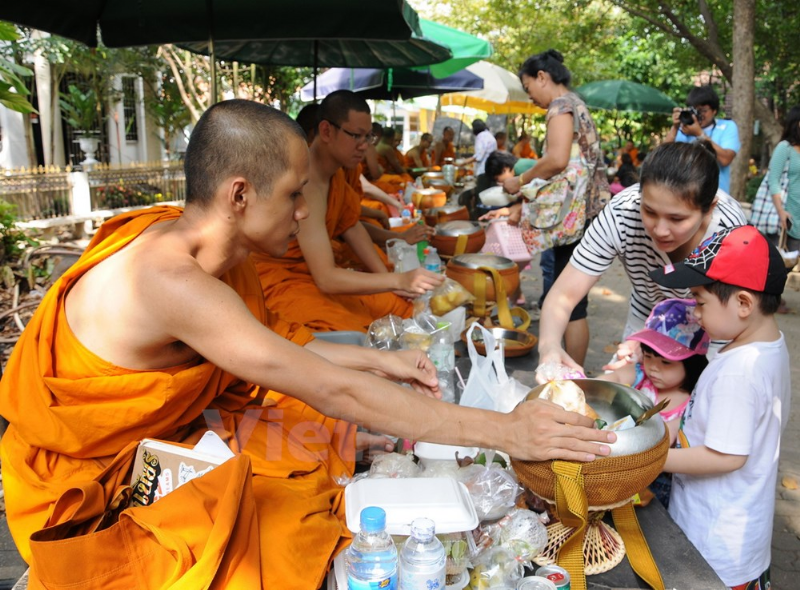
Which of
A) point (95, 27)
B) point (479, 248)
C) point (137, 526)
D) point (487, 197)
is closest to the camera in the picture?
point (137, 526)

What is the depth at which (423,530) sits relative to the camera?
4.37 feet

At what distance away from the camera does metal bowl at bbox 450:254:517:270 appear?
11.0 ft

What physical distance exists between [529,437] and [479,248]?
304 centimetres

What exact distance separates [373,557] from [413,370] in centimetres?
82

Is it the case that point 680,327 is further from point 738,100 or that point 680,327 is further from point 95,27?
point 738,100

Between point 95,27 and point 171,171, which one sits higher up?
point 95,27

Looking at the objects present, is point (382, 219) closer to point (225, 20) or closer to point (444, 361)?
point (225, 20)

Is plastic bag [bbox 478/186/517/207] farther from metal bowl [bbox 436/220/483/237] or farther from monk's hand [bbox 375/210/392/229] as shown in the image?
metal bowl [bbox 436/220/483/237]

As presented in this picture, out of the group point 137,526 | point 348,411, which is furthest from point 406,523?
point 137,526

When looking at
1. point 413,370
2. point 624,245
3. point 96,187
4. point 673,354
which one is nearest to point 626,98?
point 96,187

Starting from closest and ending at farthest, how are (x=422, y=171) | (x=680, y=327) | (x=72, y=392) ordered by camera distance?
(x=72, y=392) < (x=680, y=327) < (x=422, y=171)

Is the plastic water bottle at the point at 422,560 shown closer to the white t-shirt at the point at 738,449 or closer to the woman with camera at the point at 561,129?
the white t-shirt at the point at 738,449

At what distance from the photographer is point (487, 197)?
621 centimetres

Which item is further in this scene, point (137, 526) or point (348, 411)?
point (348, 411)
